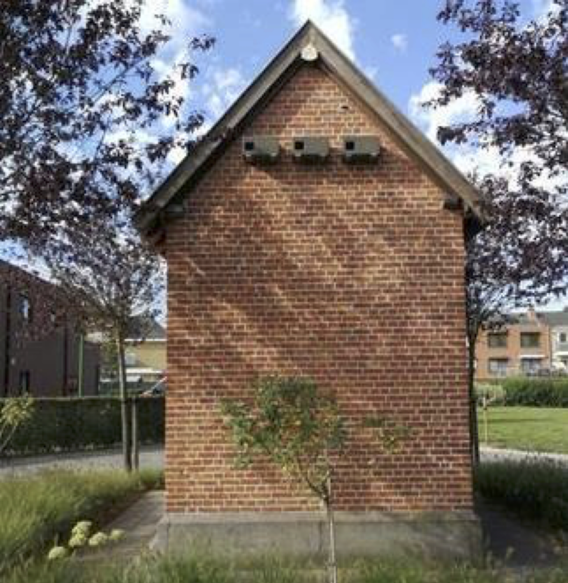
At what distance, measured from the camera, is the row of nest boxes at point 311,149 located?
1284 cm

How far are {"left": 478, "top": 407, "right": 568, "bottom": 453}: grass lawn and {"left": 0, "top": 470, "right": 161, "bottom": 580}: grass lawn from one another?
54.8 feet

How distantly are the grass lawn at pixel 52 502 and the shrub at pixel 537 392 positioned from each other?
55.1m

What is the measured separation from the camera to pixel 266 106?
13109mm

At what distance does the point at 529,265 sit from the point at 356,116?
108 inches

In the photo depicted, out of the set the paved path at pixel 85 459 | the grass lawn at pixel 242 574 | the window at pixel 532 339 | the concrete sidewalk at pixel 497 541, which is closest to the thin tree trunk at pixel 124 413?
the paved path at pixel 85 459

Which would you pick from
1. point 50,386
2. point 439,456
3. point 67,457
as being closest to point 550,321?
point 50,386

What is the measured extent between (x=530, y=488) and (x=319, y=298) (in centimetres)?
532

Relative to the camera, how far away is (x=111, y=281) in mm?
21703

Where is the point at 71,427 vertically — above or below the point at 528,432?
above

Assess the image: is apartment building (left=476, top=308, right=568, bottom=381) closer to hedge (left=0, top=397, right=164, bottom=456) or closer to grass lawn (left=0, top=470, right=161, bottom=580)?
hedge (left=0, top=397, right=164, bottom=456)

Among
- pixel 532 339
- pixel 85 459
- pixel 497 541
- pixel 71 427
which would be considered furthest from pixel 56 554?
pixel 532 339

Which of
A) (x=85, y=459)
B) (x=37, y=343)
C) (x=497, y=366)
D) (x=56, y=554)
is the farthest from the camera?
(x=497, y=366)

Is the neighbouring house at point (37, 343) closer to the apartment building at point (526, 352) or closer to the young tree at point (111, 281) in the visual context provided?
the young tree at point (111, 281)

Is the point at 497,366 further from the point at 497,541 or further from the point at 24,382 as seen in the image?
the point at 497,541
